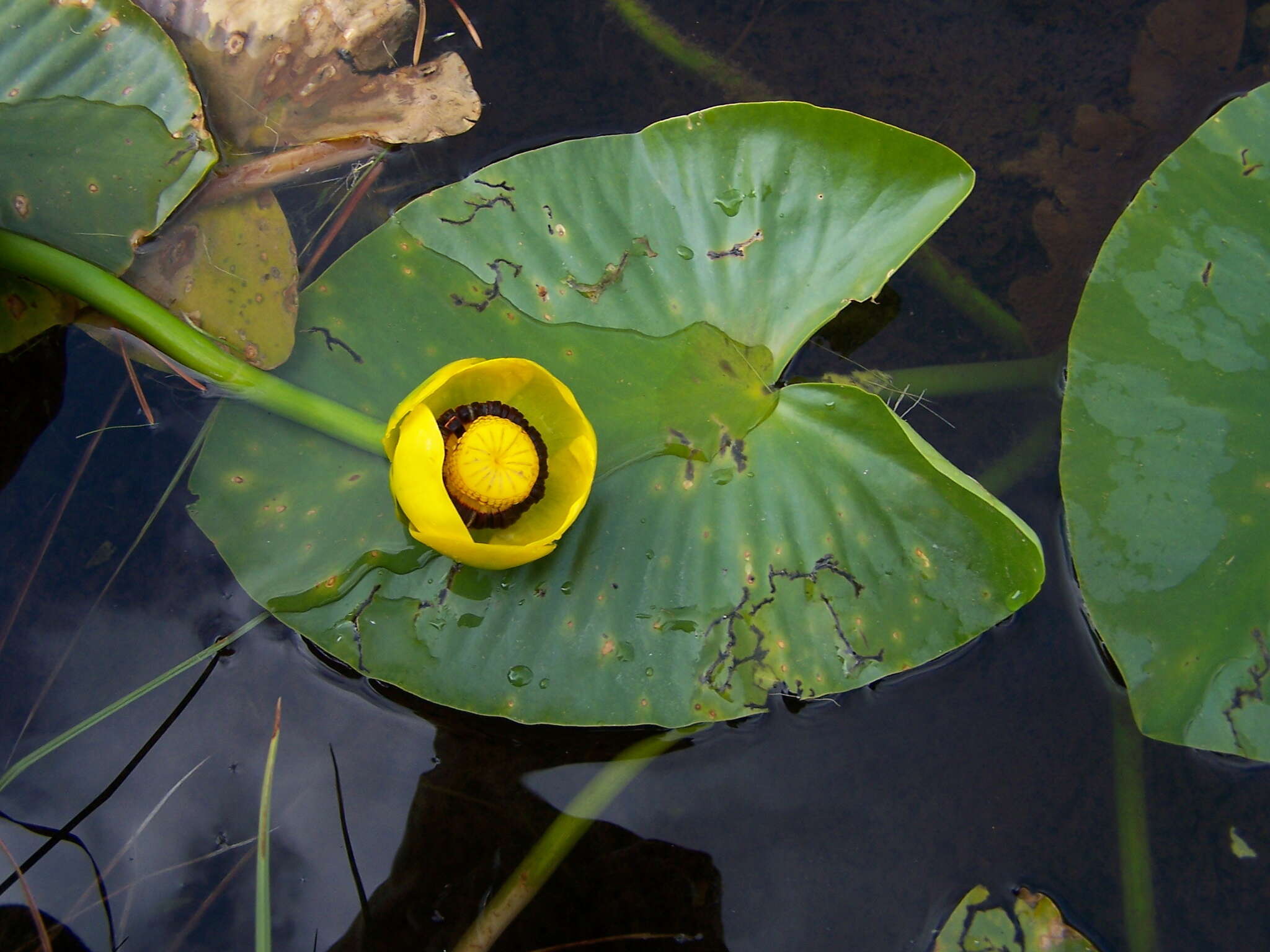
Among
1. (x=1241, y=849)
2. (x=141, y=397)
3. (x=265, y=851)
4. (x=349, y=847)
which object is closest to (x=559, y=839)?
(x=349, y=847)

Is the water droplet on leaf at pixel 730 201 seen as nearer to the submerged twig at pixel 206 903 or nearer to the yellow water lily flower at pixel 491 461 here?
the yellow water lily flower at pixel 491 461

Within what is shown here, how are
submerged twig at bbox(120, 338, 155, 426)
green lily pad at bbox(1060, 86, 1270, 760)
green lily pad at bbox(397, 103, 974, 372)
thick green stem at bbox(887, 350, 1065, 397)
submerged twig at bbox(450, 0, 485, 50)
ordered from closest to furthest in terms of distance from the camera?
green lily pad at bbox(1060, 86, 1270, 760) → green lily pad at bbox(397, 103, 974, 372) → submerged twig at bbox(120, 338, 155, 426) → thick green stem at bbox(887, 350, 1065, 397) → submerged twig at bbox(450, 0, 485, 50)

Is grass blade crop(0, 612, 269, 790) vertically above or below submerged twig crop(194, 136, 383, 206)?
below

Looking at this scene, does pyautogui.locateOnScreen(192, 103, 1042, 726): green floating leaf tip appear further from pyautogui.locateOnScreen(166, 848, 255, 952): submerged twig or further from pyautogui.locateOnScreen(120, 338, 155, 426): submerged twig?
pyautogui.locateOnScreen(166, 848, 255, 952): submerged twig

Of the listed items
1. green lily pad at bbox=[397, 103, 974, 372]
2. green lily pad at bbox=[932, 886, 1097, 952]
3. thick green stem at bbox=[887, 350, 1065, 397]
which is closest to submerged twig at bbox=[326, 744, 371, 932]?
green lily pad at bbox=[397, 103, 974, 372]

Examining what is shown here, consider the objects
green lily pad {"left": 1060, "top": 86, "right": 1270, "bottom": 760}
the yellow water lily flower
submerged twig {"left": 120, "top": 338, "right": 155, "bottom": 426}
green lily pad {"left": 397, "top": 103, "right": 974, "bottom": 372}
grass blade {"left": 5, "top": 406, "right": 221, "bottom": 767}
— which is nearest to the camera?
the yellow water lily flower

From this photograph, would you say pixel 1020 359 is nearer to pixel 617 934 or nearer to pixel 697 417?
pixel 697 417

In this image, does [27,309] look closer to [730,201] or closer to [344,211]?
[344,211]

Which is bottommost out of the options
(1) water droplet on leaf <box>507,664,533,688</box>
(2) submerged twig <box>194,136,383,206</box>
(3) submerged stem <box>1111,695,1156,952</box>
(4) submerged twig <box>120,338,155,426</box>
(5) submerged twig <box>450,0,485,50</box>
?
(3) submerged stem <box>1111,695,1156,952</box>
